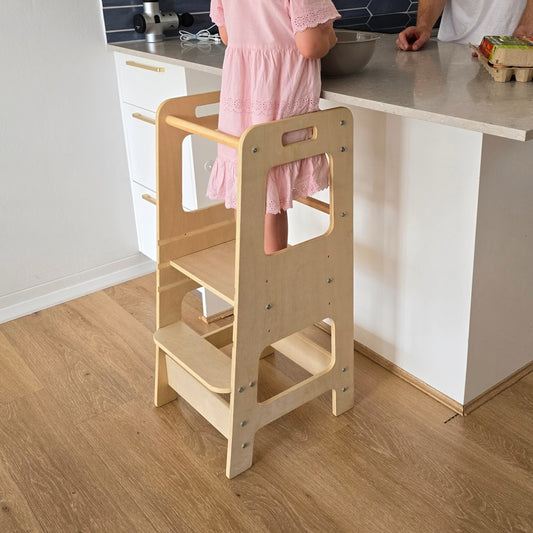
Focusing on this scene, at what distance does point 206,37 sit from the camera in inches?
92.0

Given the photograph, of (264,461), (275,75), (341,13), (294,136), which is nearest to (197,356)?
(264,461)

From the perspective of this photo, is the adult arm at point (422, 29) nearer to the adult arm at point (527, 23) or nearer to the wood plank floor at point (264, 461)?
the adult arm at point (527, 23)

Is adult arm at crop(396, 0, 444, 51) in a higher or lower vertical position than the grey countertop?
higher

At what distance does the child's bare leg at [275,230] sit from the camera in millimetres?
1622

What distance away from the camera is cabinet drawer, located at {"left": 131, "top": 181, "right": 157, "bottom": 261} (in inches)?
96.3

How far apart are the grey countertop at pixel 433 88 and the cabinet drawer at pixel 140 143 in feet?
0.81

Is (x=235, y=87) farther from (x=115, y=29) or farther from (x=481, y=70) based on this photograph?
(x=115, y=29)

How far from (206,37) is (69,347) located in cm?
120

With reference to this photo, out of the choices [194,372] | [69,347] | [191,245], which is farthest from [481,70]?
[69,347]

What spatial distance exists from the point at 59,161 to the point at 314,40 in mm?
1290

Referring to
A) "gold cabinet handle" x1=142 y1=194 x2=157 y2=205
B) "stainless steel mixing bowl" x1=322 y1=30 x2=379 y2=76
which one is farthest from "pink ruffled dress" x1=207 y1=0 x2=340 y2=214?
"gold cabinet handle" x1=142 y1=194 x2=157 y2=205

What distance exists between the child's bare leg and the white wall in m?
1.05

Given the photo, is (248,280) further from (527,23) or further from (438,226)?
(527,23)

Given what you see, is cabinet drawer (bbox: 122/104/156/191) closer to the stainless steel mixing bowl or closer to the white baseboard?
the white baseboard
